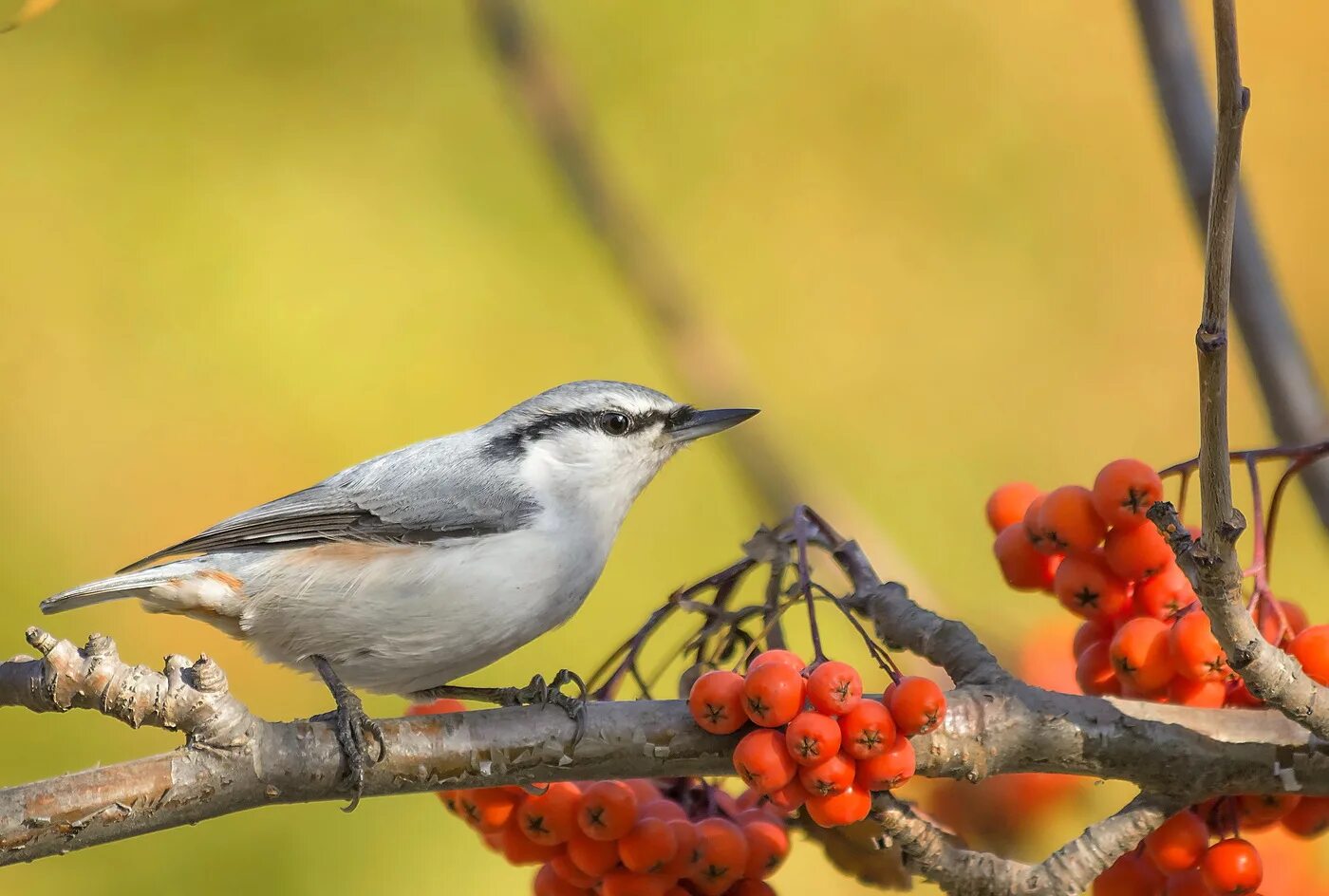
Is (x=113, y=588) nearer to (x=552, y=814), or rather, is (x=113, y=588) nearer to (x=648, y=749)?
(x=552, y=814)

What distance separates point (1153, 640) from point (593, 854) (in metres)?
0.82

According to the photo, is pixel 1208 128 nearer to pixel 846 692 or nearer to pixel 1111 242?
pixel 846 692

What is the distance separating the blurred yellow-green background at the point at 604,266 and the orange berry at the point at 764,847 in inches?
54.9

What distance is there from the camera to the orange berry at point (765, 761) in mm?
1660

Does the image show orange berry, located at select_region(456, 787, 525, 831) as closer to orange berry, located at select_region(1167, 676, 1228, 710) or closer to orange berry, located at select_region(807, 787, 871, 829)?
orange berry, located at select_region(807, 787, 871, 829)

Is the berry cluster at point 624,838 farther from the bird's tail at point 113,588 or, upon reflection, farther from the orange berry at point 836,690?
the bird's tail at point 113,588

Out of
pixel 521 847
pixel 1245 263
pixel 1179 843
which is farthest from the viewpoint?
pixel 1245 263

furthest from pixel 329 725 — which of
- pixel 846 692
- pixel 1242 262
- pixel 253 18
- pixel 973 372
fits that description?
pixel 253 18

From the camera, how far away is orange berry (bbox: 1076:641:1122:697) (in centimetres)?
195

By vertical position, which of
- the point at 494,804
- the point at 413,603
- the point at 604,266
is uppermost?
the point at 604,266

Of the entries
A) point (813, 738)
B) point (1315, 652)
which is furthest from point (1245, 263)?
point (813, 738)

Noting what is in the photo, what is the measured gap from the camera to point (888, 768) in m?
1.68

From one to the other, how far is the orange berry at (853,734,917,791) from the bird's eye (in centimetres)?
132

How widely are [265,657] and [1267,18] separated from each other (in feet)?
10.3
